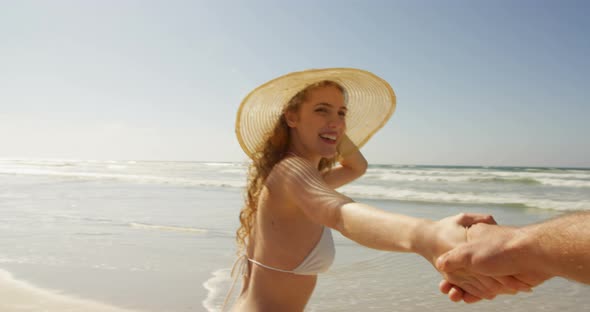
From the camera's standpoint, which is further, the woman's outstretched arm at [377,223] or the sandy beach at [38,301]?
the sandy beach at [38,301]

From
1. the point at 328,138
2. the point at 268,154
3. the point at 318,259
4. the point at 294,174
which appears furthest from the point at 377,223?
the point at 268,154

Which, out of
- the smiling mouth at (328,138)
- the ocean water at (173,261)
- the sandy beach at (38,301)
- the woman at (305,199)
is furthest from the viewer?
the ocean water at (173,261)

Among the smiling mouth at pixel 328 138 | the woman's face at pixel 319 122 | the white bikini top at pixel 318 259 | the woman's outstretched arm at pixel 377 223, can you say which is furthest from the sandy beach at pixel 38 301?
the woman's outstretched arm at pixel 377 223

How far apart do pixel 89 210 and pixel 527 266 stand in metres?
10.9

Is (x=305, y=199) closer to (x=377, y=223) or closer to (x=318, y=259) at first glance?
(x=377, y=223)

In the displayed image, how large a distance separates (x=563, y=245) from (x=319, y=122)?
1.58m

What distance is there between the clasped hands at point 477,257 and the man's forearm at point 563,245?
3cm

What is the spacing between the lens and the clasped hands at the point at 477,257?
1.11 m

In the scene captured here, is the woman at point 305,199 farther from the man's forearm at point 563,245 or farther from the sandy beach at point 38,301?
the sandy beach at point 38,301

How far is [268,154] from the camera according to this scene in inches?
102

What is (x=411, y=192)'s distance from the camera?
1592 centimetres

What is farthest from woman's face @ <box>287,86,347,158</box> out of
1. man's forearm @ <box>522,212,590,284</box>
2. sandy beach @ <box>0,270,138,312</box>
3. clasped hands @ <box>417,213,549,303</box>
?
sandy beach @ <box>0,270,138,312</box>

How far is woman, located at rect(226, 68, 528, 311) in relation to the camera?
1.43 metres

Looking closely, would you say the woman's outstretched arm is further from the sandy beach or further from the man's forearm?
the sandy beach
